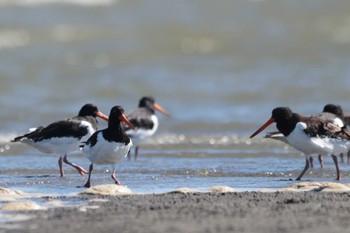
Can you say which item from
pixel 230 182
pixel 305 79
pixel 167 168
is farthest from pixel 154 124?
pixel 305 79

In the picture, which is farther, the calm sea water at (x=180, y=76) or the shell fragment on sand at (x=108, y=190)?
the calm sea water at (x=180, y=76)

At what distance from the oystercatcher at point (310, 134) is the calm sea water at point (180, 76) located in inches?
18.2

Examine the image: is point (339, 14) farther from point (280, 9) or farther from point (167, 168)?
point (167, 168)

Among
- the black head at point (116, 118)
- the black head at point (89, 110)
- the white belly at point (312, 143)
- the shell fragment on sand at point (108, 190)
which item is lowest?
the shell fragment on sand at point (108, 190)

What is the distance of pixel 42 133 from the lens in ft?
38.4

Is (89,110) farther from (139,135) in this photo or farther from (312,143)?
(312,143)

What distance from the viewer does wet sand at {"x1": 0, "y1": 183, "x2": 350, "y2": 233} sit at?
22.4 ft

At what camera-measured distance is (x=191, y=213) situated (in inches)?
293

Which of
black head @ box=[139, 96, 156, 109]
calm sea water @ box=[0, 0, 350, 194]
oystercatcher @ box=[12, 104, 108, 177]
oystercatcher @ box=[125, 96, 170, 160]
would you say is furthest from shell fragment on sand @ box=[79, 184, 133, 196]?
black head @ box=[139, 96, 156, 109]

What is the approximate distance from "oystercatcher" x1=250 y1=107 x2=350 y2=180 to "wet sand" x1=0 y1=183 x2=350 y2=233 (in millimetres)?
1669

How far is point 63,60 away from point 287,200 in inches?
671

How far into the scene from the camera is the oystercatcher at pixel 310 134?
10578mm

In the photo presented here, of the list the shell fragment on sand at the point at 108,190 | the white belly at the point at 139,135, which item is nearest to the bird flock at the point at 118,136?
the shell fragment on sand at the point at 108,190

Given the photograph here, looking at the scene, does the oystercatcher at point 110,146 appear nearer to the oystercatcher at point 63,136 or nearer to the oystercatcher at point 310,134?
the oystercatcher at point 63,136
